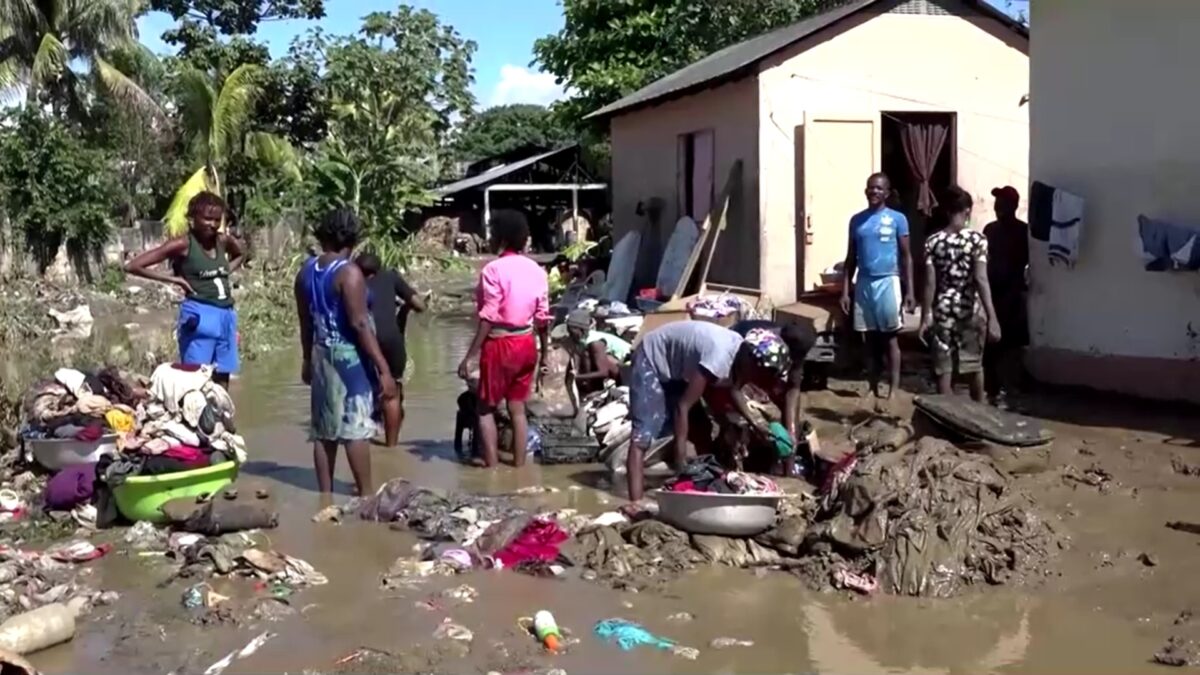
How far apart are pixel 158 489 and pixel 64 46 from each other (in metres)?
21.9

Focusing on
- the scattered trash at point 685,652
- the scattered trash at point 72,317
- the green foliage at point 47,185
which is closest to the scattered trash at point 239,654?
the scattered trash at point 685,652

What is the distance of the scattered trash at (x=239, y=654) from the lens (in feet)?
17.4

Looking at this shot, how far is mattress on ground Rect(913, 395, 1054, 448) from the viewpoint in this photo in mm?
8281

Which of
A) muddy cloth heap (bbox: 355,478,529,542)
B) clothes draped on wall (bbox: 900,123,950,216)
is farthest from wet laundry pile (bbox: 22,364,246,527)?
clothes draped on wall (bbox: 900,123,950,216)

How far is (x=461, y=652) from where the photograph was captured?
551 centimetres

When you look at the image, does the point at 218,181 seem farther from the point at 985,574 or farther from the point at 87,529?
the point at 985,574

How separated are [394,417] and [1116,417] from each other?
538 centimetres

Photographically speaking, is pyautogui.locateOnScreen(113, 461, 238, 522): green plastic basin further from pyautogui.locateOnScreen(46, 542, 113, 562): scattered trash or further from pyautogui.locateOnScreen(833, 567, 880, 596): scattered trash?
pyautogui.locateOnScreen(833, 567, 880, 596): scattered trash

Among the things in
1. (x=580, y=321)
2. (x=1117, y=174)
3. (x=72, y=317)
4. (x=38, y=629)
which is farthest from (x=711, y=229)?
(x=72, y=317)

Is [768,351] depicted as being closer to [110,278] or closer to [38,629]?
[38,629]

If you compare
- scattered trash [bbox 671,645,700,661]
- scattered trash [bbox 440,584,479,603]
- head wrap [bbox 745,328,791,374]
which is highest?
head wrap [bbox 745,328,791,374]

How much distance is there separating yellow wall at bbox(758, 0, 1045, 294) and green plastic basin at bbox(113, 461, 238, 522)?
7.75 meters

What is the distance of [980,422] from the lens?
8.31 meters

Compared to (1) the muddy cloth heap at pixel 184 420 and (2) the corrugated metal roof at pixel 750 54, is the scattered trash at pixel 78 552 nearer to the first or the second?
(1) the muddy cloth heap at pixel 184 420
